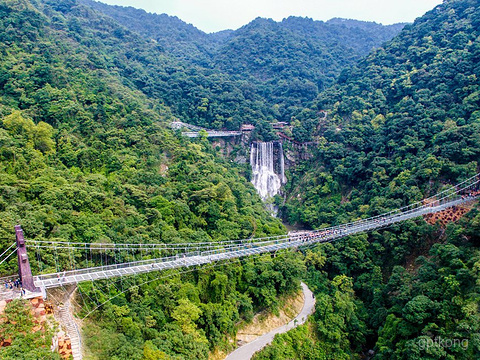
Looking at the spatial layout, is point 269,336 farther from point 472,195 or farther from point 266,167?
point 266,167

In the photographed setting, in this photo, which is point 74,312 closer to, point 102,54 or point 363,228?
point 363,228

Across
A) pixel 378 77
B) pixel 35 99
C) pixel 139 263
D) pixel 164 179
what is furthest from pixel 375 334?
pixel 378 77

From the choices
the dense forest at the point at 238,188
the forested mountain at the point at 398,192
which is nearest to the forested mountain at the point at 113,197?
the dense forest at the point at 238,188

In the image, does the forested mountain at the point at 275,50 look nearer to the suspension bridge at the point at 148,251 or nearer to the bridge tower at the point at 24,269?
the suspension bridge at the point at 148,251

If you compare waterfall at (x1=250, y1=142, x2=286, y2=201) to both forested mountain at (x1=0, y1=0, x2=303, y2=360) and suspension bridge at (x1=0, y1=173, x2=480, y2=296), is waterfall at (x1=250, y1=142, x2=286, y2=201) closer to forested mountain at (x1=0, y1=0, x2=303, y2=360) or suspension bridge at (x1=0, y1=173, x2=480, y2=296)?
forested mountain at (x1=0, y1=0, x2=303, y2=360)

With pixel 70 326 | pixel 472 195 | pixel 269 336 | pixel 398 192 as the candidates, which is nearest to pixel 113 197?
pixel 70 326

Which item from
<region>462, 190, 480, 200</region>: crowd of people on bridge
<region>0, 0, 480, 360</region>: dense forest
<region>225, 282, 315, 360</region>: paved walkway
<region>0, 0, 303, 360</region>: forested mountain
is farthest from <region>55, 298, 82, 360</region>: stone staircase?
<region>462, 190, 480, 200</region>: crowd of people on bridge
